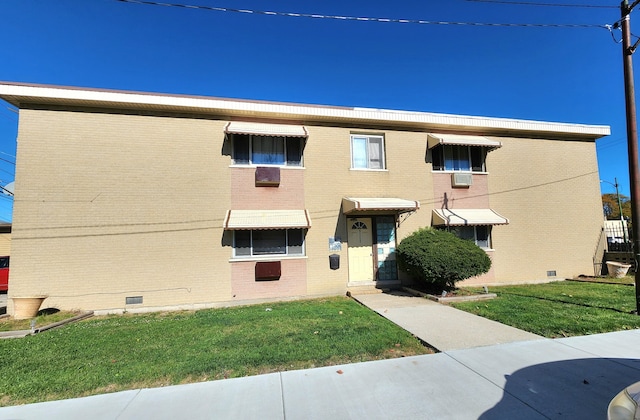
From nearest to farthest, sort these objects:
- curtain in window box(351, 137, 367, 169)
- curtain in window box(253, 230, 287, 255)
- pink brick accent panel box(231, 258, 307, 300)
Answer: pink brick accent panel box(231, 258, 307, 300)
curtain in window box(253, 230, 287, 255)
curtain in window box(351, 137, 367, 169)

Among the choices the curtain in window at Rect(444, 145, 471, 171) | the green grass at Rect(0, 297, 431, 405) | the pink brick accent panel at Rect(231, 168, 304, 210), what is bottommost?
the green grass at Rect(0, 297, 431, 405)

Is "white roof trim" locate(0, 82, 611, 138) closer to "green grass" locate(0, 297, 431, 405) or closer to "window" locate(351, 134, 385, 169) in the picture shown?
"window" locate(351, 134, 385, 169)

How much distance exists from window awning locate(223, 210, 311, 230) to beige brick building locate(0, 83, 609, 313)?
6cm

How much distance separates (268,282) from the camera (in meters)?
9.98

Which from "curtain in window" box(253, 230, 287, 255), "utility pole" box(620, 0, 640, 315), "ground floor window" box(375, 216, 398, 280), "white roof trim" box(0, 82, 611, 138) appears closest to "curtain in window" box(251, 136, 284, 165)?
"white roof trim" box(0, 82, 611, 138)

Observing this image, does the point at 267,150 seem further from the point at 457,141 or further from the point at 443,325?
the point at 443,325

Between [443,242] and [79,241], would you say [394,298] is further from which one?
[79,241]

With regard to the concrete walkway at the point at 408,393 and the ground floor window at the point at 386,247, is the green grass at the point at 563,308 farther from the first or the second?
the ground floor window at the point at 386,247

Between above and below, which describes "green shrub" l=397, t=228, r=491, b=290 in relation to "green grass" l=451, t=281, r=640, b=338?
above

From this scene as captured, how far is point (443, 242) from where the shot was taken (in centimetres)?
961

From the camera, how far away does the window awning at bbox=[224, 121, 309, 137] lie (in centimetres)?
965

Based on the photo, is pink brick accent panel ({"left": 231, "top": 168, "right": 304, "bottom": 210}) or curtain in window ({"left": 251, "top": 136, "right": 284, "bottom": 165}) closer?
pink brick accent panel ({"left": 231, "top": 168, "right": 304, "bottom": 210})

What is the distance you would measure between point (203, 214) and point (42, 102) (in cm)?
525

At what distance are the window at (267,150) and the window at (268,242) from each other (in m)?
2.26
